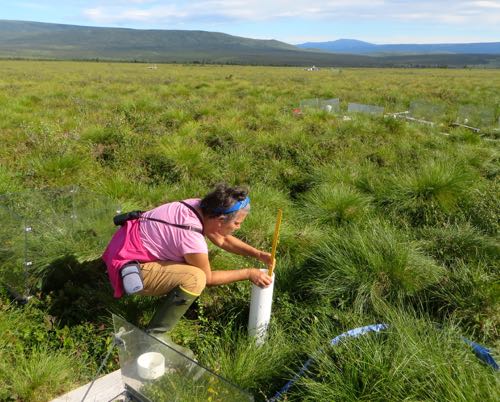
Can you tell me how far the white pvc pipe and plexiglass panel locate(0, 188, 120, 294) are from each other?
5.55ft

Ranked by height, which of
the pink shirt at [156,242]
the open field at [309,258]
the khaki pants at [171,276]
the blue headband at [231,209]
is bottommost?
the open field at [309,258]

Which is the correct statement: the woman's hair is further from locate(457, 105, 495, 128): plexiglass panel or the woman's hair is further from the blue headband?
locate(457, 105, 495, 128): plexiglass panel

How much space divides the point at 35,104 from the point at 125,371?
11852 mm

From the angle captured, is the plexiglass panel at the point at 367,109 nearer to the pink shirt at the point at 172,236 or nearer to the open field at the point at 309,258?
the open field at the point at 309,258

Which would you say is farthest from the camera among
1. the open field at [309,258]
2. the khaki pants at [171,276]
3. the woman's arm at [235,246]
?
the woman's arm at [235,246]

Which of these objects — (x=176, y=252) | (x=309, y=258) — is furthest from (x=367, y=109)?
(x=176, y=252)

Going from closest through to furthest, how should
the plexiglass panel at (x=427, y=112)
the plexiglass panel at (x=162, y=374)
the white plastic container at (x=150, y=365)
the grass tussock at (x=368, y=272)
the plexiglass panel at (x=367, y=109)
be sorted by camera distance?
the plexiglass panel at (x=162, y=374), the white plastic container at (x=150, y=365), the grass tussock at (x=368, y=272), the plexiglass panel at (x=367, y=109), the plexiglass panel at (x=427, y=112)

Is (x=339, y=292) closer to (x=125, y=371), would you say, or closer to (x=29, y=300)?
A: (x=125, y=371)

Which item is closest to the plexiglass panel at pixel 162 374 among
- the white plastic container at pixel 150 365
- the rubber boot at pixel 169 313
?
the white plastic container at pixel 150 365

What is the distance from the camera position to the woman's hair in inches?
122

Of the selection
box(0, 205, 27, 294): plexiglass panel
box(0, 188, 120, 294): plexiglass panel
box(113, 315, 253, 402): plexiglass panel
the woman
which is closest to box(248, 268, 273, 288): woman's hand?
the woman

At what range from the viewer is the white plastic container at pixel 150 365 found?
260 cm

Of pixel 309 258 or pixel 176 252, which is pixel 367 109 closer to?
pixel 309 258

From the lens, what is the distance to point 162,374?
2.58 m
